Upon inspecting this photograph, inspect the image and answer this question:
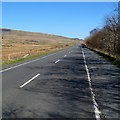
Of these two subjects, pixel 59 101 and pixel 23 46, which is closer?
pixel 59 101

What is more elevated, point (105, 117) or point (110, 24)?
point (110, 24)

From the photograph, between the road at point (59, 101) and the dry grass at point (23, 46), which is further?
the dry grass at point (23, 46)

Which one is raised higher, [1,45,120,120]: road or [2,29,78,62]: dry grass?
[2,29,78,62]: dry grass

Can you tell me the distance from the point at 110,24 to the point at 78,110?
2432 cm

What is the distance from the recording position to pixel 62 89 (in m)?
7.92

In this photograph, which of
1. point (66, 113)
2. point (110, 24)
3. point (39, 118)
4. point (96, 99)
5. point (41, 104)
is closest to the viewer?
point (39, 118)

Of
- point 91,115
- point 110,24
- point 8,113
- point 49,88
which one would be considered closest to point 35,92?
point 49,88

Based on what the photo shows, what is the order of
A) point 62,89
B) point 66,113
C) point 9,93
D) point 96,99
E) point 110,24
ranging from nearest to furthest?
point 66,113 → point 96,99 → point 9,93 → point 62,89 → point 110,24

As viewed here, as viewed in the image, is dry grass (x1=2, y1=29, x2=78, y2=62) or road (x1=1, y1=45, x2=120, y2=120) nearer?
road (x1=1, y1=45, x2=120, y2=120)

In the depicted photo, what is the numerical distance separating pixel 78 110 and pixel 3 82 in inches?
198

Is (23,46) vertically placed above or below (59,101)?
above

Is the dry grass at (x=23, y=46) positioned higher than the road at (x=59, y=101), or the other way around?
the dry grass at (x=23, y=46)

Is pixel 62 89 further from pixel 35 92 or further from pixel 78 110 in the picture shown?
A: pixel 78 110

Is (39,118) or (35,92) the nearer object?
(39,118)
